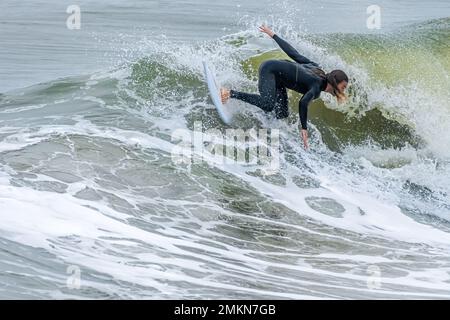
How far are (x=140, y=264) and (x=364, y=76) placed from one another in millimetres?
7799

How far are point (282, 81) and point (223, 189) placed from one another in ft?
6.37

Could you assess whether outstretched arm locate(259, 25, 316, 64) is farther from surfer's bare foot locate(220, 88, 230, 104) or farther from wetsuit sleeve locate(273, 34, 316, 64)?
surfer's bare foot locate(220, 88, 230, 104)

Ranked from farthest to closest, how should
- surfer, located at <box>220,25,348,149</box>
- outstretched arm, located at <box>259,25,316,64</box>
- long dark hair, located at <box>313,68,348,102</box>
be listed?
outstretched arm, located at <box>259,25,316,64</box>
surfer, located at <box>220,25,348,149</box>
long dark hair, located at <box>313,68,348,102</box>

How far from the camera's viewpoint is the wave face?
24.9ft

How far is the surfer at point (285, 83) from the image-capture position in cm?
1088

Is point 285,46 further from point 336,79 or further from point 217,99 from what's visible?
point 217,99

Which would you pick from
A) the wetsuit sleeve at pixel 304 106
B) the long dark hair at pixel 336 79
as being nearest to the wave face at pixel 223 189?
the wetsuit sleeve at pixel 304 106

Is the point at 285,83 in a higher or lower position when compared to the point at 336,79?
lower

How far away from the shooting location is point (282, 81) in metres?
11.5

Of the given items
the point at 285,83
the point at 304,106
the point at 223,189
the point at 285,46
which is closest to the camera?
the point at 223,189

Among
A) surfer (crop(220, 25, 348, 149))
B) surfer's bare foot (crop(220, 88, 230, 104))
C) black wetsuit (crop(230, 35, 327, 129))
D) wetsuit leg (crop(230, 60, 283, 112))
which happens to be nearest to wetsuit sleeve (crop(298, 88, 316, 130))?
surfer (crop(220, 25, 348, 149))

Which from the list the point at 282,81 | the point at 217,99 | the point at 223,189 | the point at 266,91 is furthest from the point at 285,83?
the point at 223,189

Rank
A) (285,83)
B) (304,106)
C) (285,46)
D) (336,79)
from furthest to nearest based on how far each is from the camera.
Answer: (285,83), (285,46), (304,106), (336,79)

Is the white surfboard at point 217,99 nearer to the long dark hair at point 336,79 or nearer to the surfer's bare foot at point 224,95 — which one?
the surfer's bare foot at point 224,95
